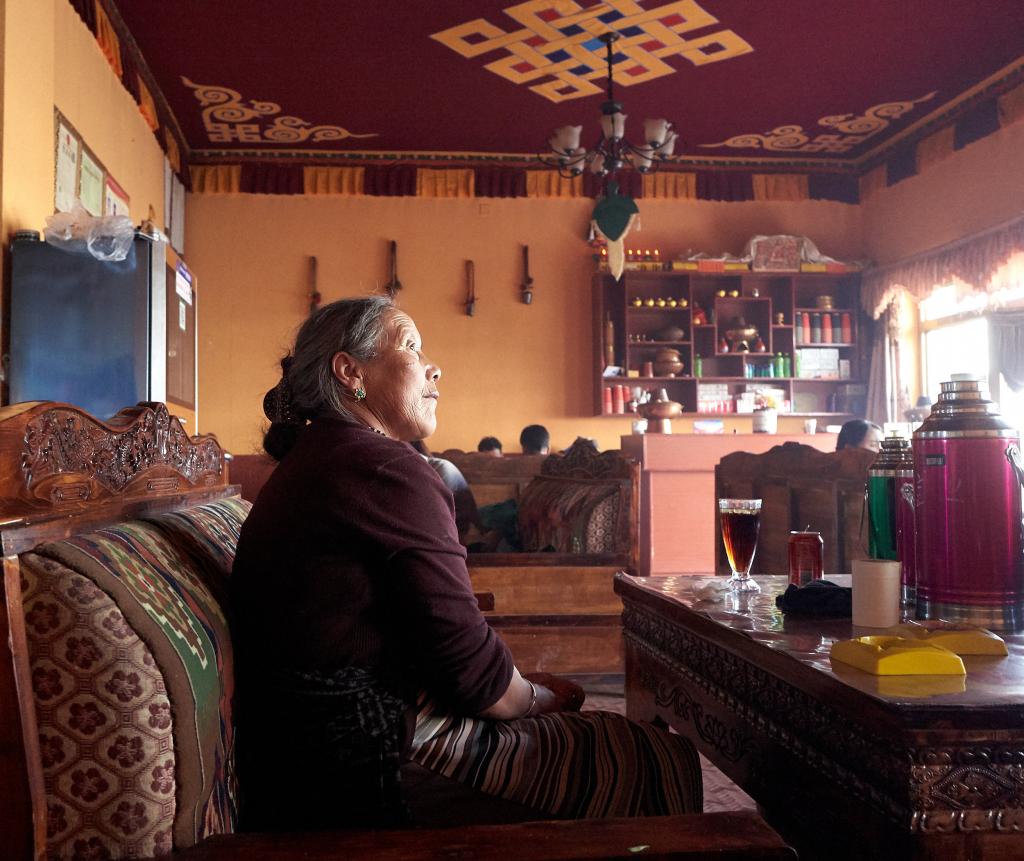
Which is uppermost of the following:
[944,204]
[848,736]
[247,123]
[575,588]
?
[247,123]

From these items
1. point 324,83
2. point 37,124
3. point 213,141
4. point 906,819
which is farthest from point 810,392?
point 906,819

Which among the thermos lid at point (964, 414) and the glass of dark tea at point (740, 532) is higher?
the thermos lid at point (964, 414)

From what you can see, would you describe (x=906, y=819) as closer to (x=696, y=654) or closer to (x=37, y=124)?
(x=696, y=654)

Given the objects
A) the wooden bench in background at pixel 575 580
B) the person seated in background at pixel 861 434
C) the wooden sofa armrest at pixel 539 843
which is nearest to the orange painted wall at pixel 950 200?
the person seated in background at pixel 861 434

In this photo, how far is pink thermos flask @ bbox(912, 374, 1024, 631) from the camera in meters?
1.13

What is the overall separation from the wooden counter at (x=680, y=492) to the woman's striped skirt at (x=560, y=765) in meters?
4.68

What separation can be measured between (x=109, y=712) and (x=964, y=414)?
3.42 feet

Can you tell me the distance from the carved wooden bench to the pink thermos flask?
18.0 inches

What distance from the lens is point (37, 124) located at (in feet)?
11.7

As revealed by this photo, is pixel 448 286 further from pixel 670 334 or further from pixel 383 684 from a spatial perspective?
Result: pixel 383 684

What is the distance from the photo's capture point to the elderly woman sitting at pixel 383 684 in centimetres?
112

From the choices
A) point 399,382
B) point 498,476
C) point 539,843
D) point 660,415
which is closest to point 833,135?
point 660,415

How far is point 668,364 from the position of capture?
7.49 metres

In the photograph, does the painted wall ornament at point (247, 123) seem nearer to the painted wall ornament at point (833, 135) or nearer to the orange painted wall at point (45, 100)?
the orange painted wall at point (45, 100)
